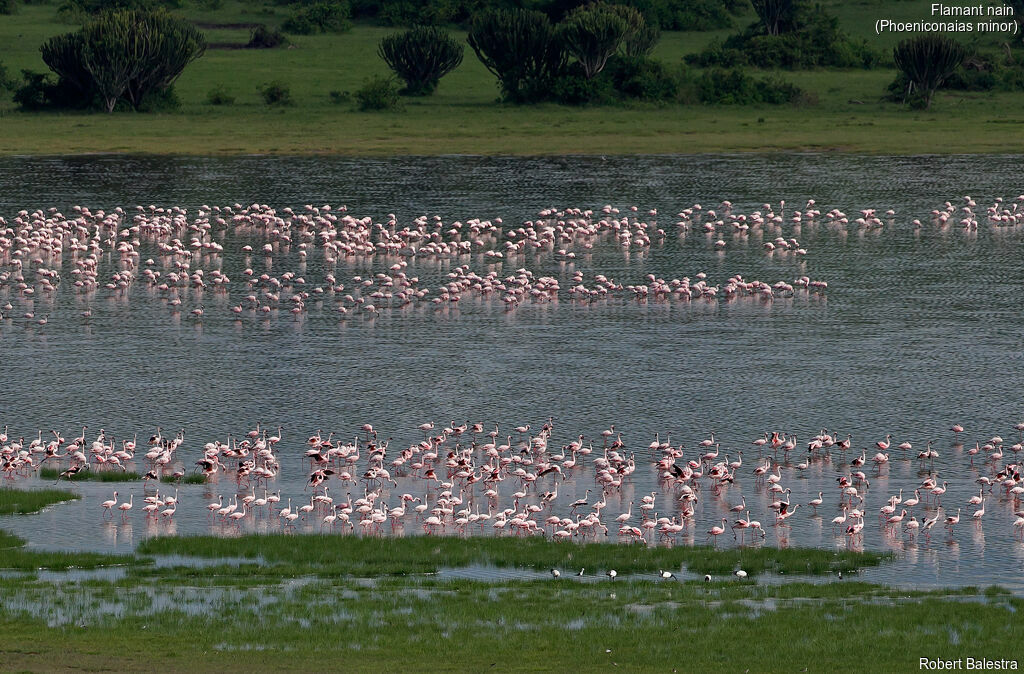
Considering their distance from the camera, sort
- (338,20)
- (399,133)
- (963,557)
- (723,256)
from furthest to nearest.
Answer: (338,20) < (399,133) < (723,256) < (963,557)

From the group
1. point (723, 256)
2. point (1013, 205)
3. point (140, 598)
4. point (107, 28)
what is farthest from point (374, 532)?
point (107, 28)

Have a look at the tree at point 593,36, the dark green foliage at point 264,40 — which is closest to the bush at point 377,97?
the tree at point 593,36

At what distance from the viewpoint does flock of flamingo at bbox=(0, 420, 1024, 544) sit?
31.3m

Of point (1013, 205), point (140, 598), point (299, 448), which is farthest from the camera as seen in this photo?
point (1013, 205)

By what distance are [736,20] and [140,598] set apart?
374 ft

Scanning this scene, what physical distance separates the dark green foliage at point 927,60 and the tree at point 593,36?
17.7 meters

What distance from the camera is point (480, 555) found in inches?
1144

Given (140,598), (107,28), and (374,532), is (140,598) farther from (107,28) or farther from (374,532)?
(107,28)

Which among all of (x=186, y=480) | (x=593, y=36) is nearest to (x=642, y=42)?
(x=593, y=36)

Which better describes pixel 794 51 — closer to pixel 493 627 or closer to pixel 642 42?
pixel 642 42

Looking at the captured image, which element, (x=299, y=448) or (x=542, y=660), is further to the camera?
(x=299, y=448)

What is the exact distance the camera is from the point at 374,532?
102 ft

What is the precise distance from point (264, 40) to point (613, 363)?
83490 millimetres

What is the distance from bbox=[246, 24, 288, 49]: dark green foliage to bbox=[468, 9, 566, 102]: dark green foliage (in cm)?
2136
